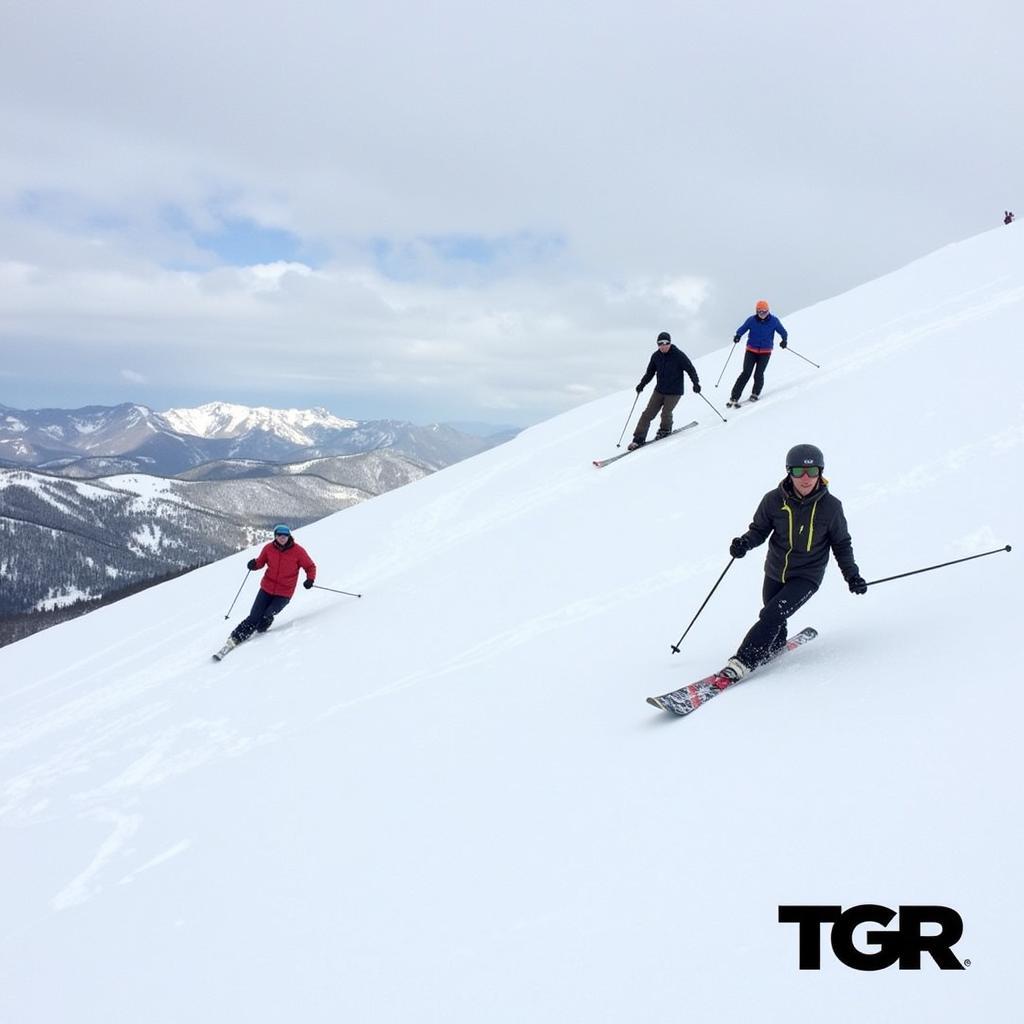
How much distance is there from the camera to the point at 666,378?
1552 centimetres

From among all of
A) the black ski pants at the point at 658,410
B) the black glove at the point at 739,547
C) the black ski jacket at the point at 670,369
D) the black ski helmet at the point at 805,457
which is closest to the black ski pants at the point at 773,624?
the black glove at the point at 739,547

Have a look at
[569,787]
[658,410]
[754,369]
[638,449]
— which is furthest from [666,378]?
[569,787]

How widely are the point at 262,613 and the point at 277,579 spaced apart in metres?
0.66

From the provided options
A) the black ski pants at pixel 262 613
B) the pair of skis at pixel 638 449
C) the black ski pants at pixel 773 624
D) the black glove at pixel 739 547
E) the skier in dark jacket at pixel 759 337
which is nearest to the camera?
the black ski pants at pixel 773 624

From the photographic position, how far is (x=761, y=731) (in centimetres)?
463

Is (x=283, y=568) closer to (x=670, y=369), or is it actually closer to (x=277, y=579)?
(x=277, y=579)

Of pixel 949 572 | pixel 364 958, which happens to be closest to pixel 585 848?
pixel 364 958

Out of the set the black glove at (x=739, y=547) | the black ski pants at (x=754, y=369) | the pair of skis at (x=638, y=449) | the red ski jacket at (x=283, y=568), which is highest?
the black ski pants at (x=754, y=369)

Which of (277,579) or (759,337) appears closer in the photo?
(277,579)

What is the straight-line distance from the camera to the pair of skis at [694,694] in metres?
5.33

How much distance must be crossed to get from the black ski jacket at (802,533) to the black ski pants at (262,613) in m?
8.97

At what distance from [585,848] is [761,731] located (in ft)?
4.98

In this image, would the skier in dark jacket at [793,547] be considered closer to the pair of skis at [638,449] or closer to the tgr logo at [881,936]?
the tgr logo at [881,936]

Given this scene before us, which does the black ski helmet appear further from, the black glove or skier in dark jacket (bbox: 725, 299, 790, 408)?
skier in dark jacket (bbox: 725, 299, 790, 408)
